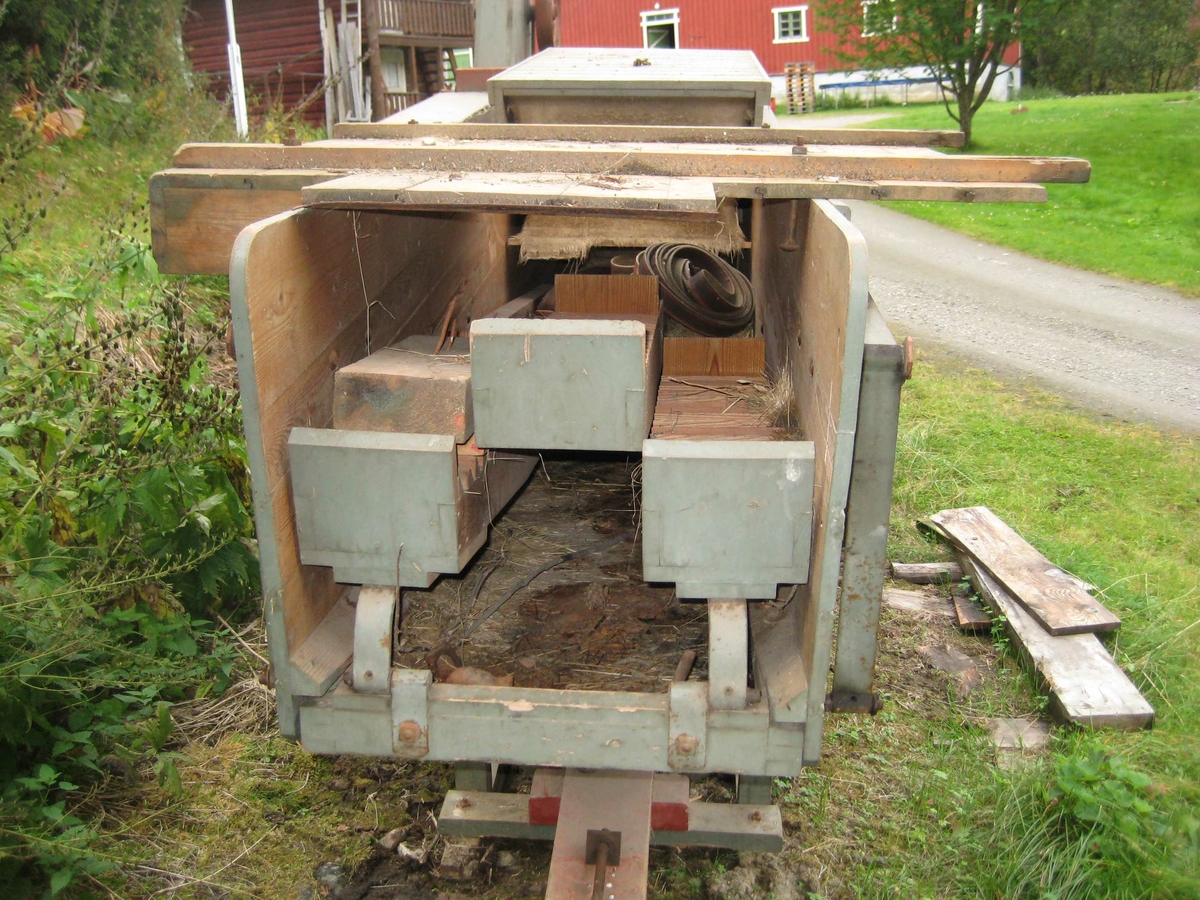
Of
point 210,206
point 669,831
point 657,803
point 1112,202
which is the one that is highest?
point 210,206

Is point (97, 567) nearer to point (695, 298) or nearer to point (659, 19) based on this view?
point (695, 298)

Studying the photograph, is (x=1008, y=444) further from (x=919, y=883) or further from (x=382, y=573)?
(x=382, y=573)

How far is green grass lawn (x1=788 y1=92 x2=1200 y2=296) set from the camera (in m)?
10.7

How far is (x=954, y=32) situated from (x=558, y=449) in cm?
1676

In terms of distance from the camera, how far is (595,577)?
361cm

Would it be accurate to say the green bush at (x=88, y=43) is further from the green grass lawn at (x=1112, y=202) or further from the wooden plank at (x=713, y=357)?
the green grass lawn at (x=1112, y=202)

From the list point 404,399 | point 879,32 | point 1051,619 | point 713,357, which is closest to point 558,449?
point 404,399

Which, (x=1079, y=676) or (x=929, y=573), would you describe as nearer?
(x=1079, y=676)

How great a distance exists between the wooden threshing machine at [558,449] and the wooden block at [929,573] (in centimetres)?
155

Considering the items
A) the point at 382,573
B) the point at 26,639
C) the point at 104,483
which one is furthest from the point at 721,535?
the point at 104,483

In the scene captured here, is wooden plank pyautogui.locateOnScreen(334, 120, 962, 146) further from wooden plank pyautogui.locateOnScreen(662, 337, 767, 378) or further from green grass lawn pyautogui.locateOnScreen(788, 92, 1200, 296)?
green grass lawn pyautogui.locateOnScreen(788, 92, 1200, 296)

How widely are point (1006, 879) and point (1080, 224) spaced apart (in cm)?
1149

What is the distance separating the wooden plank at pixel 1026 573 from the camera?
3693 mm

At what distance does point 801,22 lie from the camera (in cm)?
3166
